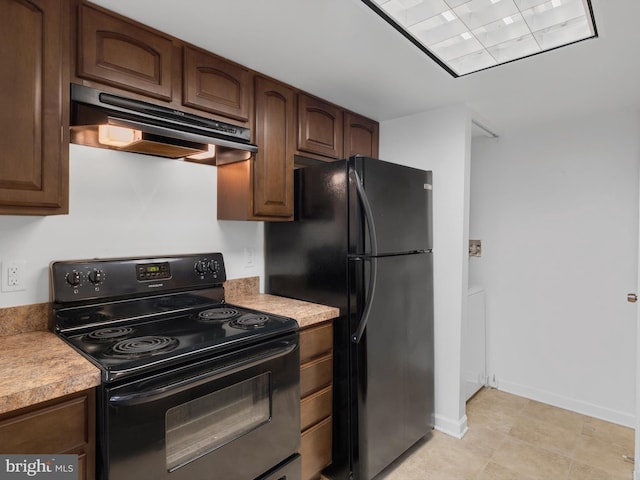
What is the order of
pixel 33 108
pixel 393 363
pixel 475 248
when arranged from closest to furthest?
pixel 33 108 < pixel 393 363 < pixel 475 248

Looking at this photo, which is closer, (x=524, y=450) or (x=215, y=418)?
(x=215, y=418)

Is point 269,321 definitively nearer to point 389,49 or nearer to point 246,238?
point 246,238

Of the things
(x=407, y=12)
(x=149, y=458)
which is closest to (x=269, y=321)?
(x=149, y=458)

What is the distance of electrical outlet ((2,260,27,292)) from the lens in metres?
1.46

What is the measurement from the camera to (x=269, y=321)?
5.61ft

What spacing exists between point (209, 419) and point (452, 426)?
178 cm

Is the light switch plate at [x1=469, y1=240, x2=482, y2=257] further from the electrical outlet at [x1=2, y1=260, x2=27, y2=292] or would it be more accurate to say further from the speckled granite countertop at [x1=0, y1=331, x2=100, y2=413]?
A: the electrical outlet at [x1=2, y1=260, x2=27, y2=292]

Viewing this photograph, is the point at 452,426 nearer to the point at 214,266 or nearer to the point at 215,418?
the point at 215,418

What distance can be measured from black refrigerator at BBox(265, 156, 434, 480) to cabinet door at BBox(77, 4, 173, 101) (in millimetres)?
915

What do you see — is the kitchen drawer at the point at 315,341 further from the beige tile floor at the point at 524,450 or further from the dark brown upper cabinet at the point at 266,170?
the beige tile floor at the point at 524,450

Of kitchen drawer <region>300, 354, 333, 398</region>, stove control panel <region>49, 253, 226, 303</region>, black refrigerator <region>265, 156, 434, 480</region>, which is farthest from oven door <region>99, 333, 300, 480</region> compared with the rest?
stove control panel <region>49, 253, 226, 303</region>

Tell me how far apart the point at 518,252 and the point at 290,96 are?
7.23ft

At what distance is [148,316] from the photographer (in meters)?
1.76

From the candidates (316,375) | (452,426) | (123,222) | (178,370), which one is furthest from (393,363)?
(123,222)
